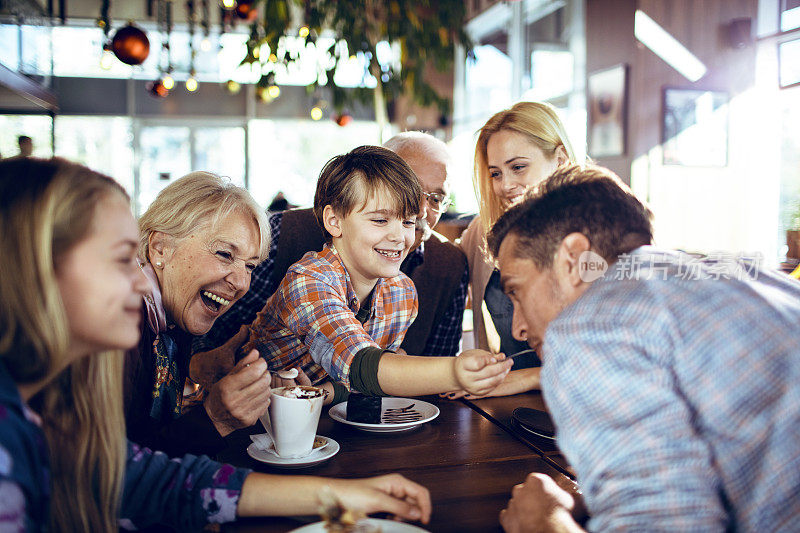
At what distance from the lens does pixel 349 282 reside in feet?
6.62

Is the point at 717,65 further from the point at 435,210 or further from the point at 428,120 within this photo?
the point at 428,120

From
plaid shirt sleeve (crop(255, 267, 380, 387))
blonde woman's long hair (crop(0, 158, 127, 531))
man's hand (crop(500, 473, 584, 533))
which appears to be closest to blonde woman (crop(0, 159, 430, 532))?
blonde woman's long hair (crop(0, 158, 127, 531))

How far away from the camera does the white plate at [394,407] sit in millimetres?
1493

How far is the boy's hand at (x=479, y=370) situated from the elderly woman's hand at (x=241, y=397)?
0.44 m

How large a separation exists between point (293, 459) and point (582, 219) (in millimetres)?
726

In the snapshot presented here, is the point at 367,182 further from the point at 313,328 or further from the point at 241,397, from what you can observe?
the point at 241,397

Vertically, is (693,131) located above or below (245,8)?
below

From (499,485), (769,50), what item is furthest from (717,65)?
(499,485)

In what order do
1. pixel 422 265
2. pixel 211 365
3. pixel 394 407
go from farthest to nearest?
pixel 422 265 < pixel 211 365 < pixel 394 407

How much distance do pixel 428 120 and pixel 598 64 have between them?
209 inches

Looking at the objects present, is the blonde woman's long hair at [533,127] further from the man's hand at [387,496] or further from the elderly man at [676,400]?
the man's hand at [387,496]

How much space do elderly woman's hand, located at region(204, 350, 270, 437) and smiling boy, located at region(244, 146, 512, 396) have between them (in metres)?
0.23

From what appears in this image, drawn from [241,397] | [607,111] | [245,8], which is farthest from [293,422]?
[607,111]

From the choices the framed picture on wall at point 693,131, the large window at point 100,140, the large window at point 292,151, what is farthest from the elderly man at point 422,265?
the large window at point 100,140
